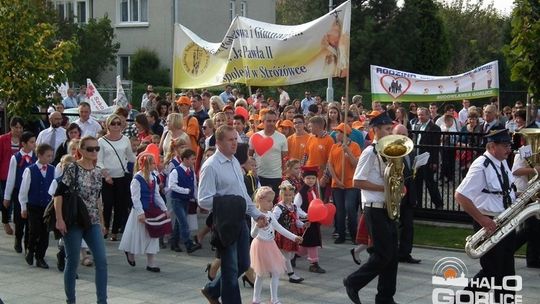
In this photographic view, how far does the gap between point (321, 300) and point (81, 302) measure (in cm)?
248

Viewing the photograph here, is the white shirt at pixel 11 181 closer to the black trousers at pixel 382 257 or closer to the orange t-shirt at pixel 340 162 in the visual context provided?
the orange t-shirt at pixel 340 162

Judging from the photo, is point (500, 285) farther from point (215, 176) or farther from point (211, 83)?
point (211, 83)

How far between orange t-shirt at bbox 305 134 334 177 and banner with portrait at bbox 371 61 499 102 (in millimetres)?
4906

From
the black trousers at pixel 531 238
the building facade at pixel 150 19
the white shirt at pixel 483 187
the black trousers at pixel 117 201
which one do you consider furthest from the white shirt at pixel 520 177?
the building facade at pixel 150 19

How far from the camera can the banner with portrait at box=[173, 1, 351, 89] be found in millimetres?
13070

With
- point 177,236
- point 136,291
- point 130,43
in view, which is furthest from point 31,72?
point 130,43

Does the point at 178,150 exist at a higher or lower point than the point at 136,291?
higher

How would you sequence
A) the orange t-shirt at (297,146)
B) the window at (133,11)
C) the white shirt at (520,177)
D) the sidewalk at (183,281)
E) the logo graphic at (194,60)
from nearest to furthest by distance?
1. the sidewalk at (183,281)
2. the white shirt at (520,177)
3. the orange t-shirt at (297,146)
4. the logo graphic at (194,60)
5. the window at (133,11)

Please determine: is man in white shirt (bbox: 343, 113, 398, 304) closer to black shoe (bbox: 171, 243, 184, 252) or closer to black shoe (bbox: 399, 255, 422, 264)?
black shoe (bbox: 399, 255, 422, 264)

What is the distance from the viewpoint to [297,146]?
514 inches

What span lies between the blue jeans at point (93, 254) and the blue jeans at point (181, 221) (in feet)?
11.0

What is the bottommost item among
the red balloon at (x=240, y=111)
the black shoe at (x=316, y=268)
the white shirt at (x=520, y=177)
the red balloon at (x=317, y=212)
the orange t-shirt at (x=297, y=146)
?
the black shoe at (x=316, y=268)

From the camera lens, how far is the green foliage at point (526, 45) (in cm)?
1048

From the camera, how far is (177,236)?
12.2 meters
